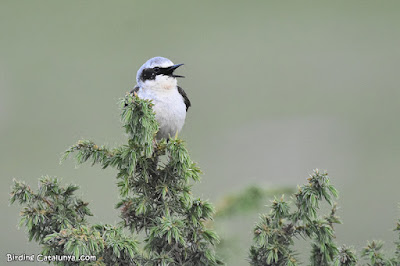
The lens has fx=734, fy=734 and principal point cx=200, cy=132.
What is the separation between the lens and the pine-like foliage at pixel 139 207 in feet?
9.30

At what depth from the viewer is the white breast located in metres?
5.32

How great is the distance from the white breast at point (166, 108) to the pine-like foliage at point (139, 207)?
84.6 inches

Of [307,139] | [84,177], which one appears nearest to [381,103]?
[307,139]

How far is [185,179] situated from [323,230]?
600mm

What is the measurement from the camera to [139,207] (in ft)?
9.70

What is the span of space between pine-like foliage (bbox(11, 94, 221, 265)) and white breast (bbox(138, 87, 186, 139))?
7.05 ft

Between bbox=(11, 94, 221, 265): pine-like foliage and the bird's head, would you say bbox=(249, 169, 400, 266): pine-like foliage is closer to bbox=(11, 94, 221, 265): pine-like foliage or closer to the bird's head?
bbox=(11, 94, 221, 265): pine-like foliage

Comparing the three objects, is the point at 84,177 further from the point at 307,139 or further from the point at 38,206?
the point at 38,206

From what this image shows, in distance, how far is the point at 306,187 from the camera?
9.62ft

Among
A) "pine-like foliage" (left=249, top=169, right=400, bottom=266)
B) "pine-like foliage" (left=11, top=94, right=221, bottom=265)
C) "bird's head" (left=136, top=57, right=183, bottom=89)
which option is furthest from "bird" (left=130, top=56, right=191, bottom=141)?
"pine-like foliage" (left=249, top=169, right=400, bottom=266)

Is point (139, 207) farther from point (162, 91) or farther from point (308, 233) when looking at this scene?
point (162, 91)

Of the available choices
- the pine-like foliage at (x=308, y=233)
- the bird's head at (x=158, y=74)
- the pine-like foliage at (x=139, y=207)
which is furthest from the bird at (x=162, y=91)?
the pine-like foliage at (x=308, y=233)

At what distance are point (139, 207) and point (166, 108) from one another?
2.44 meters

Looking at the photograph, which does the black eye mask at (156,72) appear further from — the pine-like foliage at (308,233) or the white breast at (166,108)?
the pine-like foliage at (308,233)
